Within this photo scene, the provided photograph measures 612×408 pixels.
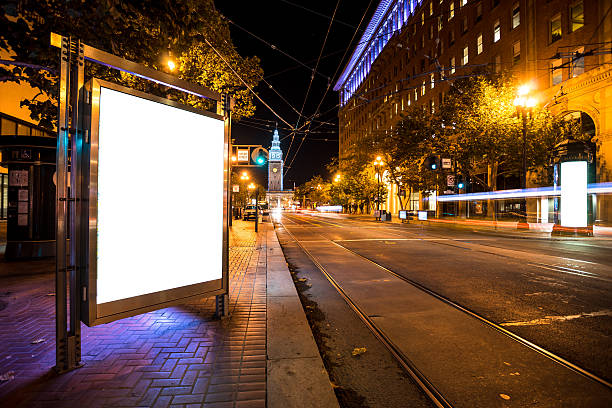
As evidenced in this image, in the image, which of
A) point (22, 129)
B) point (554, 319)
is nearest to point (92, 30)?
point (554, 319)

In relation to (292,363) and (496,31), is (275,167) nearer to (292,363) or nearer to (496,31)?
(496,31)

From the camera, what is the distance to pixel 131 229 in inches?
131

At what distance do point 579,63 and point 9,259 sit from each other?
34572 mm

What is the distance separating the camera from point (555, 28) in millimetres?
26422

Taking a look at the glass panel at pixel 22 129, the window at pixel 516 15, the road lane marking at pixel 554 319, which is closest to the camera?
the road lane marking at pixel 554 319

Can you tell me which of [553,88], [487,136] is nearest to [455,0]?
[553,88]

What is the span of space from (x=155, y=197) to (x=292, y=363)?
2.21 m

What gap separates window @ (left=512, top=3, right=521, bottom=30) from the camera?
1156 inches

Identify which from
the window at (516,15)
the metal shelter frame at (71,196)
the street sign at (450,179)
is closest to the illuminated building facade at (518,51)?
the window at (516,15)

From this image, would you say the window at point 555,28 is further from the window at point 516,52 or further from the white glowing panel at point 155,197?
the white glowing panel at point 155,197

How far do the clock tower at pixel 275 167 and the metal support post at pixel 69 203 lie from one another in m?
167

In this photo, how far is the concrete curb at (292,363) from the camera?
253 centimetres

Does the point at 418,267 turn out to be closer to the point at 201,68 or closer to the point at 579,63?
the point at 201,68

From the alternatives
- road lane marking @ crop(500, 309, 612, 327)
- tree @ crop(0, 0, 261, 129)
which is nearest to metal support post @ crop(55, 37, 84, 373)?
tree @ crop(0, 0, 261, 129)
